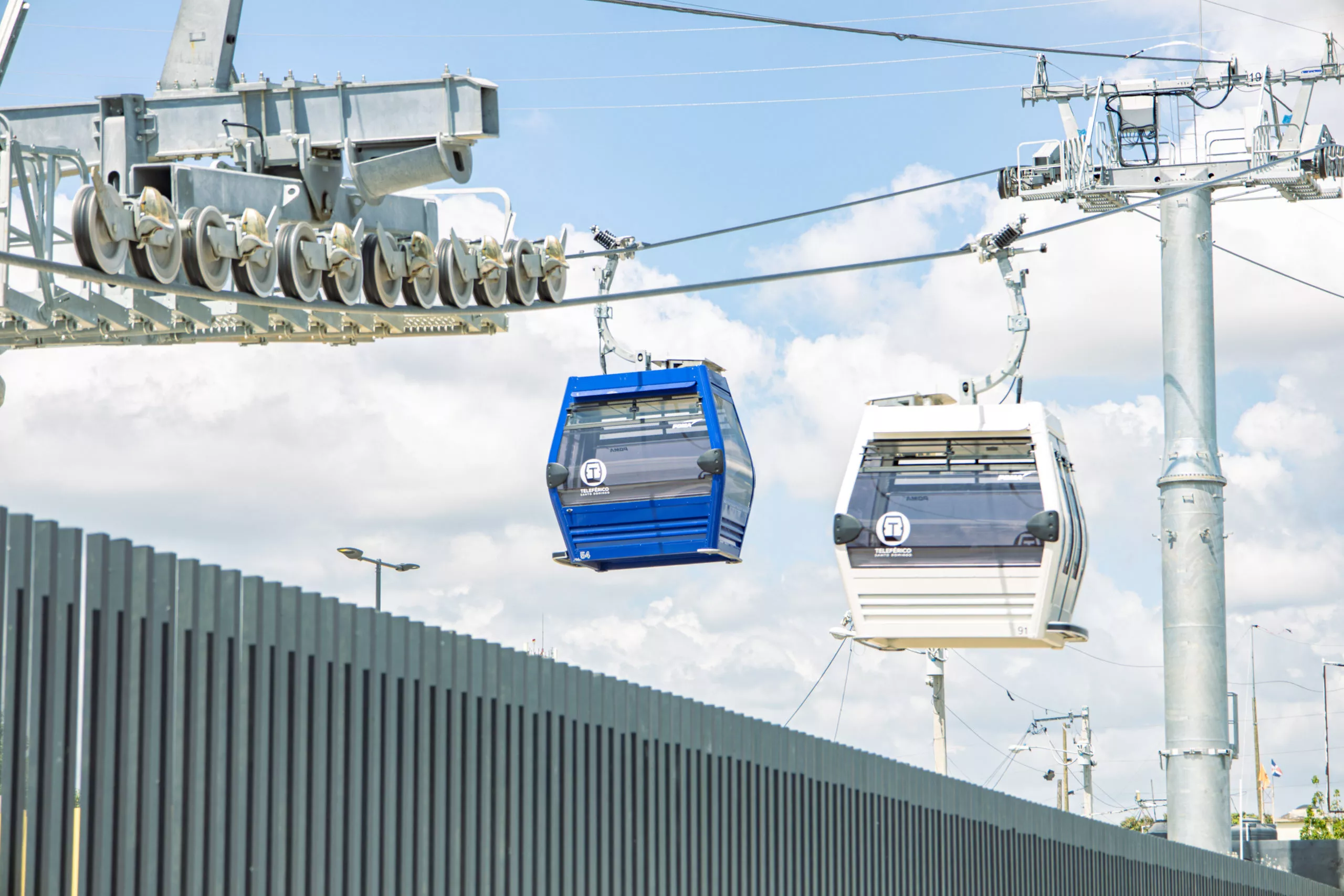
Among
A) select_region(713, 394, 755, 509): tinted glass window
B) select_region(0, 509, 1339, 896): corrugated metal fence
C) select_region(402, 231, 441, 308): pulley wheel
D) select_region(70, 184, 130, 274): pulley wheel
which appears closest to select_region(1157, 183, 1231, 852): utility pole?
select_region(713, 394, 755, 509): tinted glass window

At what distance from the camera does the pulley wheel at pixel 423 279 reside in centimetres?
1427

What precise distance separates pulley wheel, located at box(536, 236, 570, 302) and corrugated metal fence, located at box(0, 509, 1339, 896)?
195 inches

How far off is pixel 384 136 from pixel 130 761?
26.1 ft

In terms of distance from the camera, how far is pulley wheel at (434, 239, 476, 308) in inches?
564

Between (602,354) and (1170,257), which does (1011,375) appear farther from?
(602,354)

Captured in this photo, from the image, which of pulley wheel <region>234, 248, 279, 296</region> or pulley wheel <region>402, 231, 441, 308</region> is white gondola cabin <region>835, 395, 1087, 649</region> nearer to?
pulley wheel <region>402, 231, 441, 308</region>

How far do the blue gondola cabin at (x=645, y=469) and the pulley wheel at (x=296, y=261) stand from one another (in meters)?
9.33

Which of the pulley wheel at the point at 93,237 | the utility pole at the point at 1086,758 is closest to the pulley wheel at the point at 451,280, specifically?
the pulley wheel at the point at 93,237

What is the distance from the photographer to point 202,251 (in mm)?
12453

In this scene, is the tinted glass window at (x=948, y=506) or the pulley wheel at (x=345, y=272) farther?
the tinted glass window at (x=948, y=506)

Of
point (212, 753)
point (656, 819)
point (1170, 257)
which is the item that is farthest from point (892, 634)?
point (212, 753)

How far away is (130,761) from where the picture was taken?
658cm

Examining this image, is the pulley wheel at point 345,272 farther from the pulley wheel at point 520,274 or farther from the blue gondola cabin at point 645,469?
the blue gondola cabin at point 645,469

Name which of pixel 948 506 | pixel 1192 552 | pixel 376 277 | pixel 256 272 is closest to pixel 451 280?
pixel 376 277
